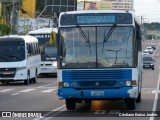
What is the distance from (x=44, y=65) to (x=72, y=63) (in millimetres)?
28953

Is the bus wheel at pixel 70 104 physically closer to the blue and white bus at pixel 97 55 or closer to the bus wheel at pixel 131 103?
the blue and white bus at pixel 97 55

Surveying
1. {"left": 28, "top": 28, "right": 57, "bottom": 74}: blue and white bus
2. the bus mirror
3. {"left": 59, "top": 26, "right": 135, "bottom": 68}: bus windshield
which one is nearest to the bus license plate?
{"left": 59, "top": 26, "right": 135, "bottom": 68}: bus windshield

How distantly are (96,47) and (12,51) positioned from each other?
19.8m

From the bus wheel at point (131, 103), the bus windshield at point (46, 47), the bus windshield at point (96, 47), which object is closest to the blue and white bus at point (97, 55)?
the bus windshield at point (96, 47)

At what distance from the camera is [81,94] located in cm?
1966

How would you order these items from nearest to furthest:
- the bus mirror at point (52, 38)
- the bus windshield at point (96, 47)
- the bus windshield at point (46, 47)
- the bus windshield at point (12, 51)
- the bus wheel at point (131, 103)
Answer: the bus windshield at point (96, 47) < the bus mirror at point (52, 38) < the bus wheel at point (131, 103) < the bus windshield at point (12, 51) < the bus windshield at point (46, 47)

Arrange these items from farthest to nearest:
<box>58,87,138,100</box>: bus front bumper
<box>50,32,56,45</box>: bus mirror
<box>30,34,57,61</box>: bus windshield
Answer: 1. <box>30,34,57,61</box>: bus windshield
2. <box>50,32,56,45</box>: bus mirror
3. <box>58,87,138,100</box>: bus front bumper

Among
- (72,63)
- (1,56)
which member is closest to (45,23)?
(1,56)

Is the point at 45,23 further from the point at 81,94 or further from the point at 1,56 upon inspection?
the point at 81,94

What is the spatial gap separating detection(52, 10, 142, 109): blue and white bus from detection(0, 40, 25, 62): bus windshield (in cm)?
1883

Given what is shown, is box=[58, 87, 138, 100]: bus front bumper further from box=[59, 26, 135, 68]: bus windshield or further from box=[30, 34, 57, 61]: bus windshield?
box=[30, 34, 57, 61]: bus windshield

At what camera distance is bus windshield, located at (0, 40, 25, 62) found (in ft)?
127

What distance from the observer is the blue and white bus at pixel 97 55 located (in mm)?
19609

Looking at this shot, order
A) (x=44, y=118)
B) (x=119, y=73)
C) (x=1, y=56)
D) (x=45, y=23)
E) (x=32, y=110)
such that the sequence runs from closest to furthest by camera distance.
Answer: (x=44, y=118), (x=119, y=73), (x=32, y=110), (x=1, y=56), (x=45, y=23)
